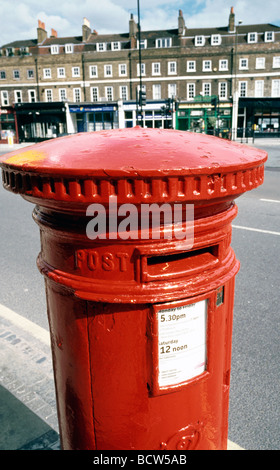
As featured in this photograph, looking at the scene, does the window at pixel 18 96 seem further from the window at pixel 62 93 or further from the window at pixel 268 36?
the window at pixel 268 36

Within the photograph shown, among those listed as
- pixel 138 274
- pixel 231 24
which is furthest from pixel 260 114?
pixel 138 274

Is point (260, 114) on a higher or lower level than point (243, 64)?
lower

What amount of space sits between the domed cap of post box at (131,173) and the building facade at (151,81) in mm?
37553

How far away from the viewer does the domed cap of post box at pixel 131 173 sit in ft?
3.04

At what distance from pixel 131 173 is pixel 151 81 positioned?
43521 millimetres

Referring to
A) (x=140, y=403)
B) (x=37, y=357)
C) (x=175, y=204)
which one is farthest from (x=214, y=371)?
(x=37, y=357)

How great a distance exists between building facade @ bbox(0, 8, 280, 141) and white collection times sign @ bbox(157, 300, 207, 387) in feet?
123

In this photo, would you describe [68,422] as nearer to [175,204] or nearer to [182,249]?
[182,249]

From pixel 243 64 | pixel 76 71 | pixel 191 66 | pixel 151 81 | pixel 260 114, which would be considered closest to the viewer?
pixel 260 114

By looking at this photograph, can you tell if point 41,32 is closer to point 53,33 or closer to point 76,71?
point 53,33

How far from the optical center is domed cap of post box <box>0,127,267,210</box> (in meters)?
0.93

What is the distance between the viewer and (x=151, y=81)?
41094mm

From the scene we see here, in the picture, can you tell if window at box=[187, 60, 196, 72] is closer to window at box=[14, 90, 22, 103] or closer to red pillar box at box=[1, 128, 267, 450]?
window at box=[14, 90, 22, 103]

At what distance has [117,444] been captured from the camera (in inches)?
51.3
